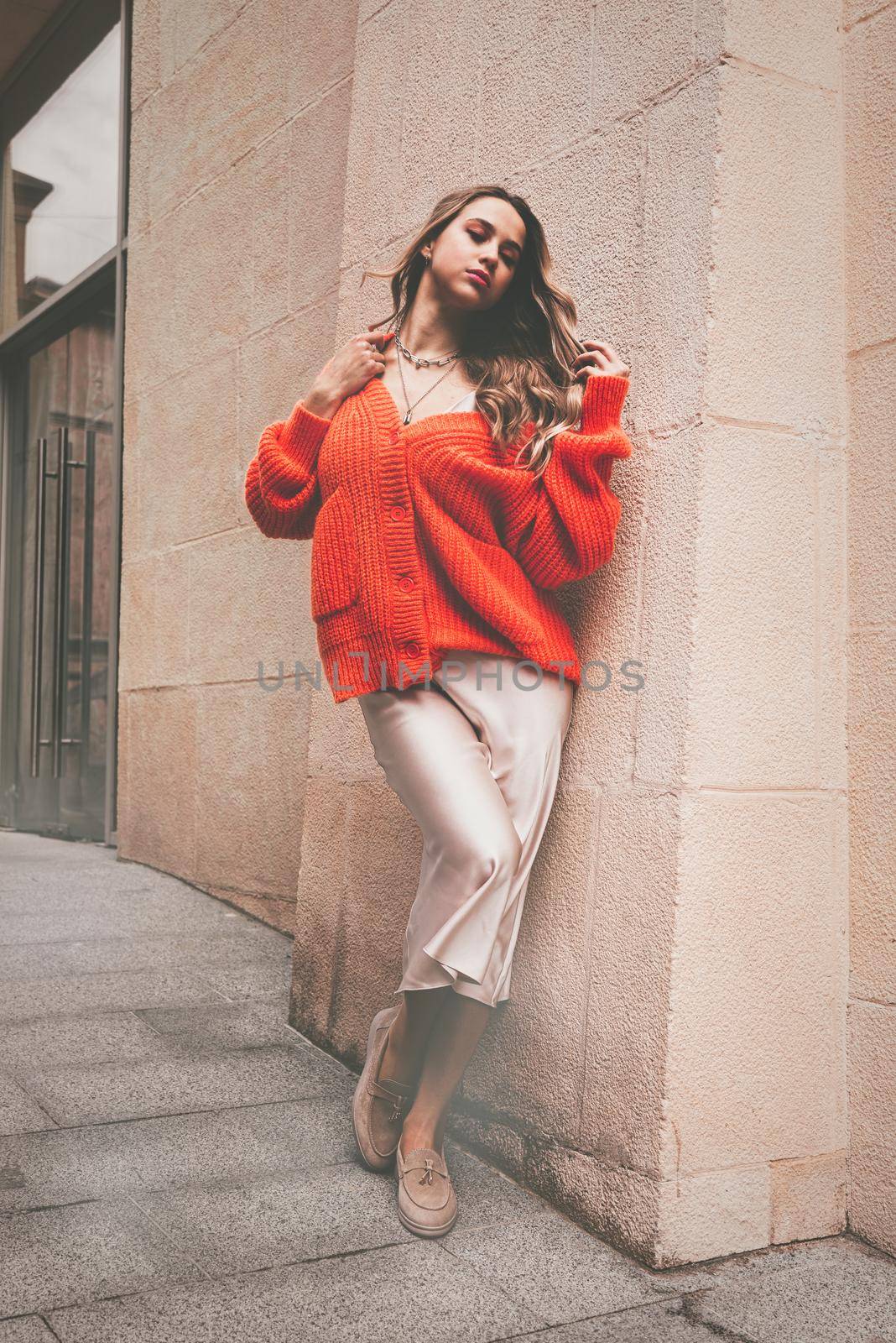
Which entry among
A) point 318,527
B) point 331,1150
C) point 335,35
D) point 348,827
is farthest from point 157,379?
point 331,1150

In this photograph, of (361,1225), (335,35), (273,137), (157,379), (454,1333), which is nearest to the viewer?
(454,1333)

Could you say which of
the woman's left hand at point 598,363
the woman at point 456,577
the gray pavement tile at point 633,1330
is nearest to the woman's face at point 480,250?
the woman at point 456,577

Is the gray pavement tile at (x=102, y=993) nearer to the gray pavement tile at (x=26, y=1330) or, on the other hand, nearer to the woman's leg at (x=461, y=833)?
the woman's leg at (x=461, y=833)

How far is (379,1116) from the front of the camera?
2729mm

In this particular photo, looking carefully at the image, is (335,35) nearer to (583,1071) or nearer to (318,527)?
(318,527)

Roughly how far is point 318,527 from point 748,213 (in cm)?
110

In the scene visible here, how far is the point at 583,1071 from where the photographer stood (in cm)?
263

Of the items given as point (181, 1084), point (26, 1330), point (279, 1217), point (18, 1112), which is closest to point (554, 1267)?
point (279, 1217)

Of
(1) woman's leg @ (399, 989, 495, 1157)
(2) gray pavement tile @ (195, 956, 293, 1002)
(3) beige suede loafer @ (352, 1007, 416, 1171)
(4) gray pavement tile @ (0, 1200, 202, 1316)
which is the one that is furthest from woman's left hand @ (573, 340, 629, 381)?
(2) gray pavement tile @ (195, 956, 293, 1002)

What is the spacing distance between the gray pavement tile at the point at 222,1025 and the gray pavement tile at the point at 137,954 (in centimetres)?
37

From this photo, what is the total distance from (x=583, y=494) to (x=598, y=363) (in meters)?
0.28

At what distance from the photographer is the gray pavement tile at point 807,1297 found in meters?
2.19

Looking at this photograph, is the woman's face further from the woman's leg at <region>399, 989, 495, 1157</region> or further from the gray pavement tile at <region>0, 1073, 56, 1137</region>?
the gray pavement tile at <region>0, 1073, 56, 1137</region>

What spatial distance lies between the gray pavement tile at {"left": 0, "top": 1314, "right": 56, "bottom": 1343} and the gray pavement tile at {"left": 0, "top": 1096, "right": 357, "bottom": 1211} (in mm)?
408
